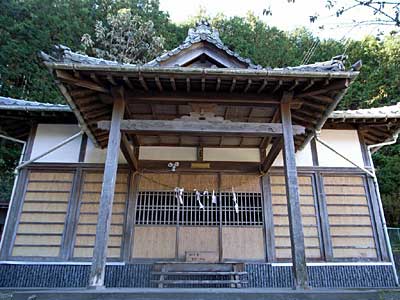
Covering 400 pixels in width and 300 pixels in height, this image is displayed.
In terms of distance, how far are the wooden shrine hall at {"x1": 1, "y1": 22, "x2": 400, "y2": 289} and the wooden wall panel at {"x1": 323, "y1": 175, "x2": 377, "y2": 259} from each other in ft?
0.07

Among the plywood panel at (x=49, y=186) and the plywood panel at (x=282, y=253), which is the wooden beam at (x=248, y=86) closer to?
the plywood panel at (x=282, y=253)

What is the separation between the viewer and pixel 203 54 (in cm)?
605

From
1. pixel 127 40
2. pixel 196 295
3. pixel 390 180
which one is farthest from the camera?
pixel 127 40

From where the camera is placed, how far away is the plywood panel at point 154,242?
22.5 ft

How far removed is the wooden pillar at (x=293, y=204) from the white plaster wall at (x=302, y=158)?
2464 millimetres

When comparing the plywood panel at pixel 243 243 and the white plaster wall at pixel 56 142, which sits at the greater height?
the white plaster wall at pixel 56 142

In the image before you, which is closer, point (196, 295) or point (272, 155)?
point (196, 295)

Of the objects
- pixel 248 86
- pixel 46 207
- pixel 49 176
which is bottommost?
pixel 46 207

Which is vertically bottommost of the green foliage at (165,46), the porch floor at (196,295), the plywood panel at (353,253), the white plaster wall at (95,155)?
the porch floor at (196,295)

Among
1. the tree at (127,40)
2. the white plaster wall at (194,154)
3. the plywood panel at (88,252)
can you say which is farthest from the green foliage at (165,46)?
the plywood panel at (88,252)

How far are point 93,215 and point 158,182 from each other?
5.23 ft

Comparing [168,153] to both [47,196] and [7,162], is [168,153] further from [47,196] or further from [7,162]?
[7,162]

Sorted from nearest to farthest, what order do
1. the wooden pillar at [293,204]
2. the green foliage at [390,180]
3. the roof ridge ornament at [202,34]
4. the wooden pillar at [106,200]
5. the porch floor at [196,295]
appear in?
the porch floor at [196,295] < the wooden pillar at [106,200] < the wooden pillar at [293,204] < the roof ridge ornament at [202,34] < the green foliage at [390,180]

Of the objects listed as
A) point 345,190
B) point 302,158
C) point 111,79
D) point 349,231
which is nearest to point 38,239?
point 111,79
